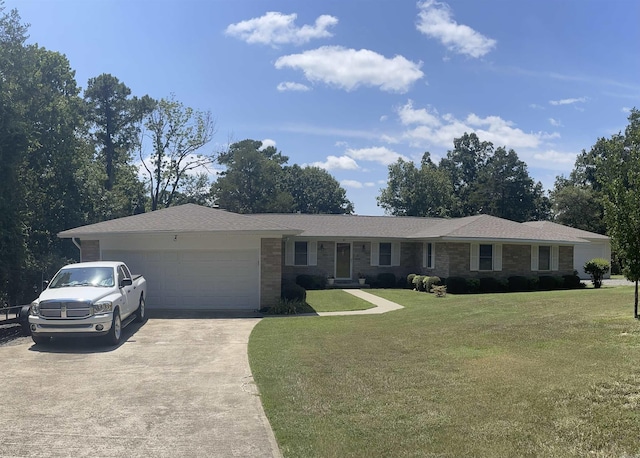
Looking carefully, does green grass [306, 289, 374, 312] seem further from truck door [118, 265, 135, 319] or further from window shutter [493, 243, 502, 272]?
window shutter [493, 243, 502, 272]

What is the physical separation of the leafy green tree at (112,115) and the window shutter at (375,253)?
1108 inches

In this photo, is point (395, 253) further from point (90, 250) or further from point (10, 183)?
point (10, 183)

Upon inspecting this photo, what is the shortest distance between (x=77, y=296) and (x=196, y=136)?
3688cm

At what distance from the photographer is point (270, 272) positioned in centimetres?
1727

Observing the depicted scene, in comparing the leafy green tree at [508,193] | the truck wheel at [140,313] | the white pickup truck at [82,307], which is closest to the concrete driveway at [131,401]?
the white pickup truck at [82,307]

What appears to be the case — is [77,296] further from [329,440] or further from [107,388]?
[329,440]

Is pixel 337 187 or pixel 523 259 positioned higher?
pixel 337 187

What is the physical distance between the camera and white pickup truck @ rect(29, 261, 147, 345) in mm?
10742

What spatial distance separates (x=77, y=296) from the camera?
11008mm

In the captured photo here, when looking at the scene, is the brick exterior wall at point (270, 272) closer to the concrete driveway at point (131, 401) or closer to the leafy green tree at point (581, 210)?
the concrete driveway at point (131, 401)

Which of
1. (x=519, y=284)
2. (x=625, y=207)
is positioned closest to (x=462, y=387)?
(x=625, y=207)

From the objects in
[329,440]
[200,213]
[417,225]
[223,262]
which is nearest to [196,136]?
[417,225]

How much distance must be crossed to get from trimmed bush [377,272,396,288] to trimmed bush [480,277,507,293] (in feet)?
16.8

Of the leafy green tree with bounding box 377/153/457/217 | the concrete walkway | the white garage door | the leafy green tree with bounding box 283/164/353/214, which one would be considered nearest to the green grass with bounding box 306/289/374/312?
A: the concrete walkway
